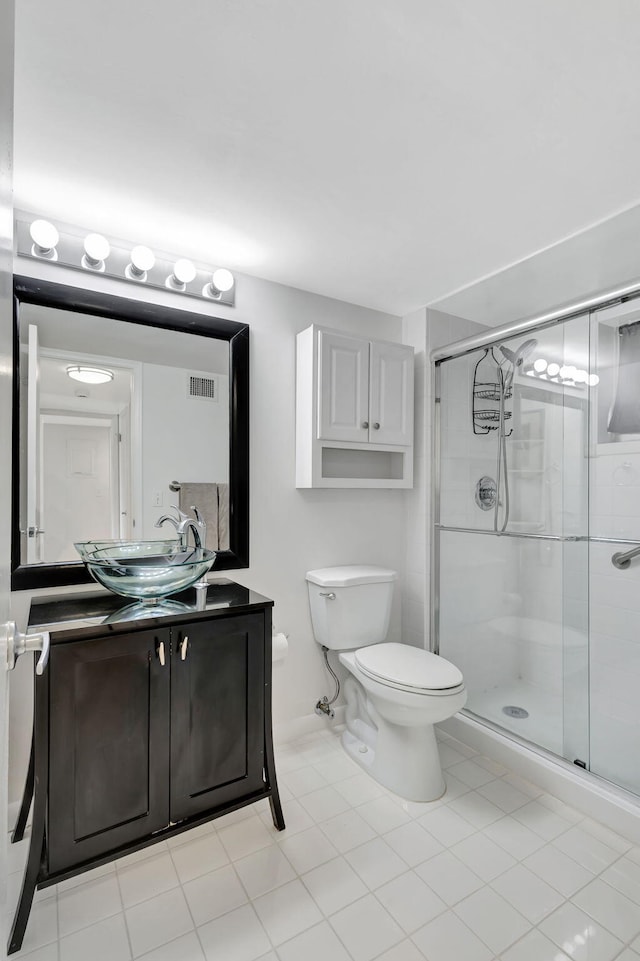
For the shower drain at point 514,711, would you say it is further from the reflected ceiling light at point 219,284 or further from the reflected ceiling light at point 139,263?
the reflected ceiling light at point 139,263

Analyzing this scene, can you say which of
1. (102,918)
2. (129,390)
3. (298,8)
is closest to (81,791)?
(102,918)

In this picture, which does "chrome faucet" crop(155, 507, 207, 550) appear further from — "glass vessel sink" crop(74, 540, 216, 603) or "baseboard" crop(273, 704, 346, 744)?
"baseboard" crop(273, 704, 346, 744)

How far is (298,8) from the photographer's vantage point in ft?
3.35

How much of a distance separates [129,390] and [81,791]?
135 centimetres

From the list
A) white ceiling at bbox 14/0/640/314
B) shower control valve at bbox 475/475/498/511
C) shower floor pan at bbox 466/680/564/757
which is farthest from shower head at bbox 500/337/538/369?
shower floor pan at bbox 466/680/564/757

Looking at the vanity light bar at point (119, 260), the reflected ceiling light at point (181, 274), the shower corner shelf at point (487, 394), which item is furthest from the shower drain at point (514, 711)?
the reflected ceiling light at point (181, 274)

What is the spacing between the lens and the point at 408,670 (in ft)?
6.32

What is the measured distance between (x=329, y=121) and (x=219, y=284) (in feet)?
2.91

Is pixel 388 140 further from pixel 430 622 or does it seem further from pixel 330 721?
pixel 330 721

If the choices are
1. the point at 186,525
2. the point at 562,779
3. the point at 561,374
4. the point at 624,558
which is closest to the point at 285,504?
the point at 186,525

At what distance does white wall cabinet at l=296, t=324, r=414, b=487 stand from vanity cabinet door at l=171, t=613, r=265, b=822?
0.85 m

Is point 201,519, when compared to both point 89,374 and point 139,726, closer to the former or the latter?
point 89,374

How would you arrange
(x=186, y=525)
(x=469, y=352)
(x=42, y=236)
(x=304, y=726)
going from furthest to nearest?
(x=469, y=352)
(x=304, y=726)
(x=186, y=525)
(x=42, y=236)

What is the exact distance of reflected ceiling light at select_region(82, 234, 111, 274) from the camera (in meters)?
1.78
